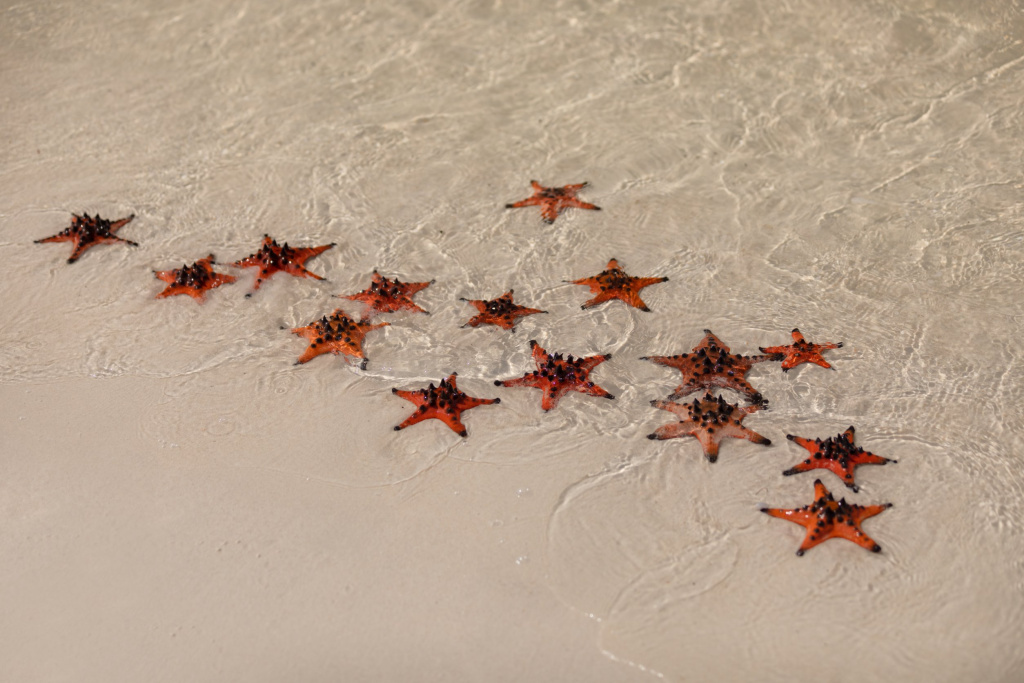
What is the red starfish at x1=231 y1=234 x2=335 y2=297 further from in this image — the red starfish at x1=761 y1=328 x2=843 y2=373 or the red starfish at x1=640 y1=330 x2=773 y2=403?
the red starfish at x1=761 y1=328 x2=843 y2=373

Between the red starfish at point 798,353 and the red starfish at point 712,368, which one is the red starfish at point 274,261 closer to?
the red starfish at point 712,368

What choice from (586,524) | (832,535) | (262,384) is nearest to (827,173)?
(832,535)

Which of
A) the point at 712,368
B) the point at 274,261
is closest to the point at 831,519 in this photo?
the point at 712,368

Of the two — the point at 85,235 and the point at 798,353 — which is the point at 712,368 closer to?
the point at 798,353

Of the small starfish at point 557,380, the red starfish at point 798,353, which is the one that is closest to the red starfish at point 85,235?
the small starfish at point 557,380

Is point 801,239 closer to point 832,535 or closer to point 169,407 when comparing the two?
point 832,535
